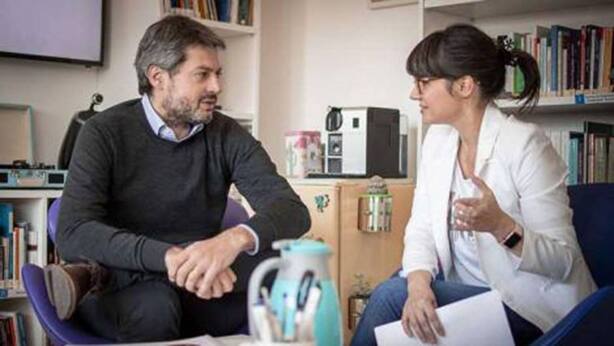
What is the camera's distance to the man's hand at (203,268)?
4.84 feet

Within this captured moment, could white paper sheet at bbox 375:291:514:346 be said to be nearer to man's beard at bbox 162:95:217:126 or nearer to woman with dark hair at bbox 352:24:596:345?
woman with dark hair at bbox 352:24:596:345

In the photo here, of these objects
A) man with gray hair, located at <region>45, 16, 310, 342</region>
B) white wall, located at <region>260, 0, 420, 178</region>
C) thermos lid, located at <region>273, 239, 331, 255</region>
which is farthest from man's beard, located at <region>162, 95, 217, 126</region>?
white wall, located at <region>260, 0, 420, 178</region>

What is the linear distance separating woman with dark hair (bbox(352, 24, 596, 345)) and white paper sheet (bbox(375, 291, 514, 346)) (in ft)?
0.10

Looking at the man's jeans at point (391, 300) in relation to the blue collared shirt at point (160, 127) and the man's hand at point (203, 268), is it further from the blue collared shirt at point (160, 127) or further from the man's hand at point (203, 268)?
the blue collared shirt at point (160, 127)

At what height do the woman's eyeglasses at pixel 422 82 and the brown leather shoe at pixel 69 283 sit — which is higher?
the woman's eyeglasses at pixel 422 82

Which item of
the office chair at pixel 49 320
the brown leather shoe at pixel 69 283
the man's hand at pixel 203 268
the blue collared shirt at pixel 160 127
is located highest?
the blue collared shirt at pixel 160 127

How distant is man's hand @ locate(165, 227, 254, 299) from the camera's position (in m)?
1.48

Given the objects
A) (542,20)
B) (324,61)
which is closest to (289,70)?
(324,61)

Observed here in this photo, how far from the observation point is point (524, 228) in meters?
1.67

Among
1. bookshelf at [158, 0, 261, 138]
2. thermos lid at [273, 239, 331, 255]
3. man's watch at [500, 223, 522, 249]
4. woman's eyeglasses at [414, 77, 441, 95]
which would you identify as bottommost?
man's watch at [500, 223, 522, 249]

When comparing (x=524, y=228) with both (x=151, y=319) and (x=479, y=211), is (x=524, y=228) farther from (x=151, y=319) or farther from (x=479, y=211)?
(x=151, y=319)

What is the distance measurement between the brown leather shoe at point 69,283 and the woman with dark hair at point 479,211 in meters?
0.66

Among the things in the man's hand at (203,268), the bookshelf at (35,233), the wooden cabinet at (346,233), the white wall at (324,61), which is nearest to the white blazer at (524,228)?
the man's hand at (203,268)

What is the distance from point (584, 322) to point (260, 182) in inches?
34.4
